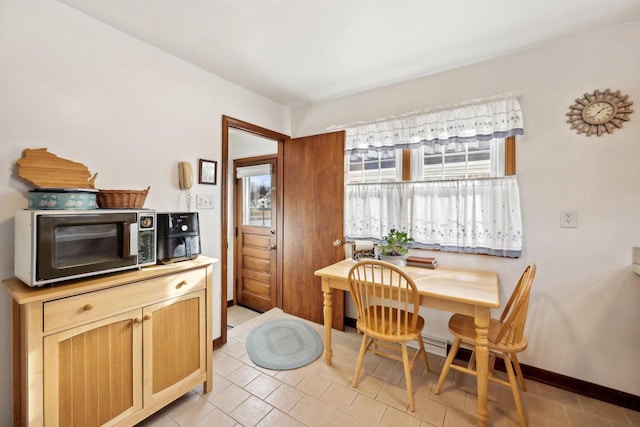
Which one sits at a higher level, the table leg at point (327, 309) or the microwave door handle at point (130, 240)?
the microwave door handle at point (130, 240)

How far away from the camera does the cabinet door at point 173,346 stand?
154 centimetres

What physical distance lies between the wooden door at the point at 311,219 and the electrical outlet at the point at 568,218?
66.5 inches

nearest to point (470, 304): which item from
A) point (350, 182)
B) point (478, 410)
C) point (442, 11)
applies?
point (478, 410)

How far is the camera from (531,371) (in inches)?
78.8

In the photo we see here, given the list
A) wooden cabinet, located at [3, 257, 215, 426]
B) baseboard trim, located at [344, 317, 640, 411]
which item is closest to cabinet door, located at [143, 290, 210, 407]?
wooden cabinet, located at [3, 257, 215, 426]

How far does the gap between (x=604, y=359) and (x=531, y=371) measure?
0.43 metres

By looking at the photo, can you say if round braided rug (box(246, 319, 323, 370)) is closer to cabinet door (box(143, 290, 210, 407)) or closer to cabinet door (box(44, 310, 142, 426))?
cabinet door (box(143, 290, 210, 407))

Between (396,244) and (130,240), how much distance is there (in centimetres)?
189

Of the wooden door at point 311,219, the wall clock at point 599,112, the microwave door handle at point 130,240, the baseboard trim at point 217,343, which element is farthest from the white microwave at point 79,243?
the wall clock at point 599,112

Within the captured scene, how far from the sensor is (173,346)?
1.66 metres

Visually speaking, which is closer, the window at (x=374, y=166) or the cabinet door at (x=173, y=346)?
the cabinet door at (x=173, y=346)

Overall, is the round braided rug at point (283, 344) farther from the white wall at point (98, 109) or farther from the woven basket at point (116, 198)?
the woven basket at point (116, 198)

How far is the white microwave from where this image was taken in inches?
47.5

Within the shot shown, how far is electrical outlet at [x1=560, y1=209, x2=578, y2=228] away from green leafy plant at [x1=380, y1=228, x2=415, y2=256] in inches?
39.9
